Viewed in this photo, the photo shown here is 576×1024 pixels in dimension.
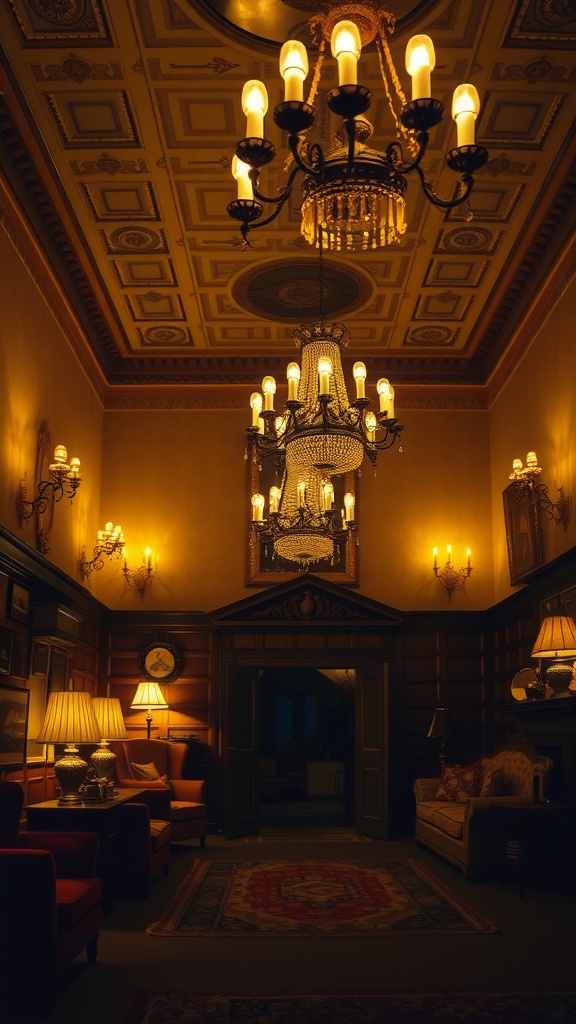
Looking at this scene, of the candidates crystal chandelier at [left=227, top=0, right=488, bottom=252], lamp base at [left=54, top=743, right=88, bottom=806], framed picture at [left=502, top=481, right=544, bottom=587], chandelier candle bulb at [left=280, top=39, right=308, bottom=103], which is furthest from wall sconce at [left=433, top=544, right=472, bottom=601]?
chandelier candle bulb at [left=280, top=39, right=308, bottom=103]

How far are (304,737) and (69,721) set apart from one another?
13895 millimetres

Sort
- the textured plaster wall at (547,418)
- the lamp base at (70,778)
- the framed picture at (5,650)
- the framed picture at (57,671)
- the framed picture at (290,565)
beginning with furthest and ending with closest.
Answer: the framed picture at (290,565)
the framed picture at (57,671)
the textured plaster wall at (547,418)
the framed picture at (5,650)
the lamp base at (70,778)

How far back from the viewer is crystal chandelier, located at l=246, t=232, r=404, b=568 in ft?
24.1

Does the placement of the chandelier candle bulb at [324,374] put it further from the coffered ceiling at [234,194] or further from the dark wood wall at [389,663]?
the dark wood wall at [389,663]

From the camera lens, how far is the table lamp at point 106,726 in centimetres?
696

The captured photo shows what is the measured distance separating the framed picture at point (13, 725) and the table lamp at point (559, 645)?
4540 millimetres

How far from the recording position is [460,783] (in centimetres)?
1043

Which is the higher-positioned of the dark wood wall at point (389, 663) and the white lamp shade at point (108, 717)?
the dark wood wall at point (389, 663)

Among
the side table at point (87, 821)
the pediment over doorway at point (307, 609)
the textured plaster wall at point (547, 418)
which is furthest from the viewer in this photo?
the pediment over doorway at point (307, 609)

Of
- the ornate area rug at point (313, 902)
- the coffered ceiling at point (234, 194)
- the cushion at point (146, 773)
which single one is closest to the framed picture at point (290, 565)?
the coffered ceiling at point (234, 194)

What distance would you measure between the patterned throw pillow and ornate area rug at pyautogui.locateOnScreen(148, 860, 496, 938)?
1234 millimetres

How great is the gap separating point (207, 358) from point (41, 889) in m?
9.56

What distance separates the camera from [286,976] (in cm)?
520

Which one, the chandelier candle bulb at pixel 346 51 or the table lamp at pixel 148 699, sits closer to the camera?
the chandelier candle bulb at pixel 346 51
